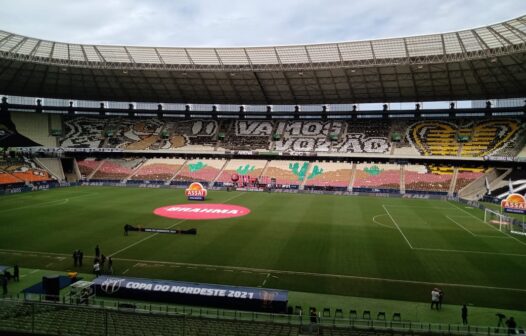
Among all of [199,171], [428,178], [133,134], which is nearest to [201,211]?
[199,171]

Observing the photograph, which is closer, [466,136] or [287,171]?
[466,136]

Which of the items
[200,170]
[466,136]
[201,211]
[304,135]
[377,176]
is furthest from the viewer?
[304,135]

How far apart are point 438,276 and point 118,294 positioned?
16.4m

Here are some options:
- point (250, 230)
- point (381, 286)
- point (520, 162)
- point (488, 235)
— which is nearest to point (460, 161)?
point (520, 162)

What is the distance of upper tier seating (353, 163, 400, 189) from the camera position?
60325mm

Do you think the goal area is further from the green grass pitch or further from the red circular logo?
the red circular logo

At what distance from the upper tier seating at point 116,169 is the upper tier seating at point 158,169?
1.76 m

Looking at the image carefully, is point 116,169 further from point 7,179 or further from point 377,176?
point 377,176

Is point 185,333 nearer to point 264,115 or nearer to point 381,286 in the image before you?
point 381,286

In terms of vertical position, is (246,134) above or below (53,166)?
above

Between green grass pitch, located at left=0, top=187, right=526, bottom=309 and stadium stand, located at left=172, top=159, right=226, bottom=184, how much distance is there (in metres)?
23.6

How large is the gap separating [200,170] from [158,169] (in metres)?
7.60

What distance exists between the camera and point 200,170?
6950 cm

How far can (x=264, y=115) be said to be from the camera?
80.6 metres
